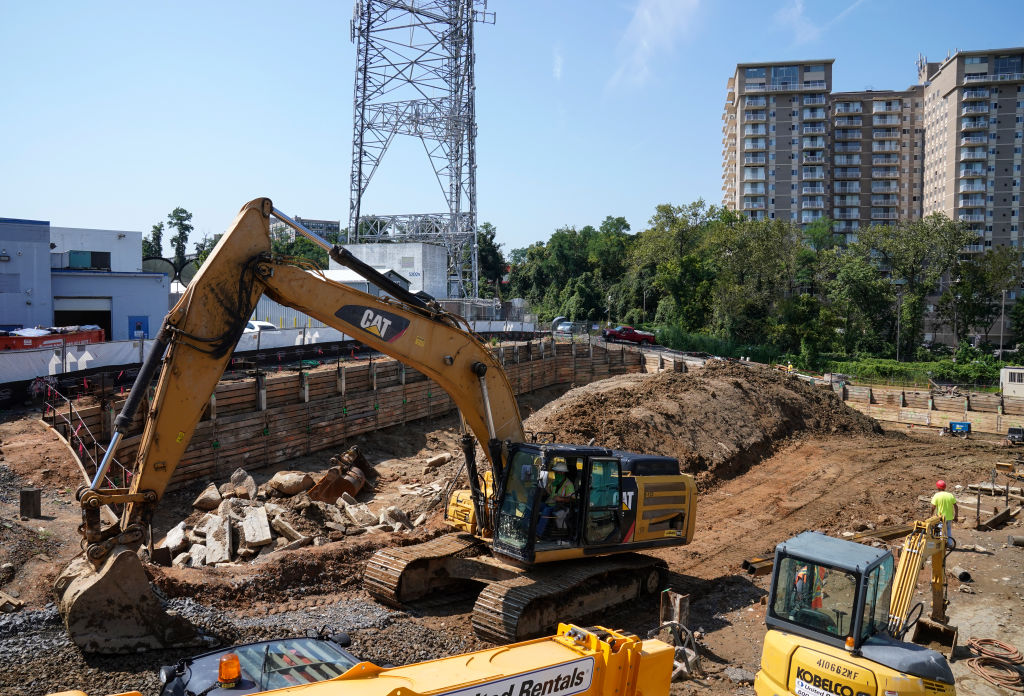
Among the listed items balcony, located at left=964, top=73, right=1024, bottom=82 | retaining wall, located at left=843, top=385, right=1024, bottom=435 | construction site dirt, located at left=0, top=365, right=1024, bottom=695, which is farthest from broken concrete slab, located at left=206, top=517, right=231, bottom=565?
balcony, located at left=964, top=73, right=1024, bottom=82

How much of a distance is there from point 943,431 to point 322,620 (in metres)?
26.7

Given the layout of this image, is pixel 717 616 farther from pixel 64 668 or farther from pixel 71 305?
pixel 71 305

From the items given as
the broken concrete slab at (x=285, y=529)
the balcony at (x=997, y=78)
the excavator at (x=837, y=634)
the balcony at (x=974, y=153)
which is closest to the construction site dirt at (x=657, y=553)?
the broken concrete slab at (x=285, y=529)

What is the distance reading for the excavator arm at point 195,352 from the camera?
7469 millimetres

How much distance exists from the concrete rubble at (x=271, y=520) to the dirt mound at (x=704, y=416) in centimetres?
464

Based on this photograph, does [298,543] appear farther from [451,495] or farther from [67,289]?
[67,289]

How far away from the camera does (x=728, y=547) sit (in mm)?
14258

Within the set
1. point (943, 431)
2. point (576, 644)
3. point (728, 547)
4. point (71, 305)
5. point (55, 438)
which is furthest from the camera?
point (71, 305)

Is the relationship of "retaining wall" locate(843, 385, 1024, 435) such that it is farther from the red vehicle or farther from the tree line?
the tree line

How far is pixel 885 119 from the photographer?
88062 mm

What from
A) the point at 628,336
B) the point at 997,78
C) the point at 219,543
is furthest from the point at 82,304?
the point at 997,78

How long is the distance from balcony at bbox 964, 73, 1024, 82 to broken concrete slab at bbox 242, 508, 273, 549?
83.9m

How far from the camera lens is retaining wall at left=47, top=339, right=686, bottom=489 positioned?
54.3ft

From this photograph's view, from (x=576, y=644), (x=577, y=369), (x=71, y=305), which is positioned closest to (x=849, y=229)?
(x=577, y=369)
